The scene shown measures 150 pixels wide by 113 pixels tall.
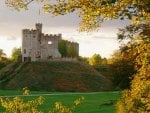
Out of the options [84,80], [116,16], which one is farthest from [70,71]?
[116,16]

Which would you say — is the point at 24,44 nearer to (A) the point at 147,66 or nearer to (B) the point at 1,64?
(B) the point at 1,64

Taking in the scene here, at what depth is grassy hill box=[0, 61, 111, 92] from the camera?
292 ft

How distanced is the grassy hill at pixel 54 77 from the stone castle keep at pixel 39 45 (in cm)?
632

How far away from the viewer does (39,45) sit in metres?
114

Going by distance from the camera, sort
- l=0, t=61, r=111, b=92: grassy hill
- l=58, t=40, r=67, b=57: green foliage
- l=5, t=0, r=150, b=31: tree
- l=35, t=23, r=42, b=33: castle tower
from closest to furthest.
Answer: l=5, t=0, r=150, b=31: tree
l=0, t=61, r=111, b=92: grassy hill
l=35, t=23, r=42, b=33: castle tower
l=58, t=40, r=67, b=57: green foliage

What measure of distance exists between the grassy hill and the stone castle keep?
6.32m

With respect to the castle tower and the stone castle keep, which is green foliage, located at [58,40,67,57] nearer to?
the stone castle keep

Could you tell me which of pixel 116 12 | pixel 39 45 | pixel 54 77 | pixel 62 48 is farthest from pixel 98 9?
pixel 62 48

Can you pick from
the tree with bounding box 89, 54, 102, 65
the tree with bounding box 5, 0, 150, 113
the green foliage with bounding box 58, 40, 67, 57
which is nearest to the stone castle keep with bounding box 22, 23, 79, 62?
the green foliage with bounding box 58, 40, 67, 57

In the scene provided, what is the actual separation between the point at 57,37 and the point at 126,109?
97.3 metres

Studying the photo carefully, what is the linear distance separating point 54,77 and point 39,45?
65.2 ft

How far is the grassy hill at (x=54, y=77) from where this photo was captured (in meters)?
89.0

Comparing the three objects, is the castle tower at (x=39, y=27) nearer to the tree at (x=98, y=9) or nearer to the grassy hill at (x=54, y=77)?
the grassy hill at (x=54, y=77)

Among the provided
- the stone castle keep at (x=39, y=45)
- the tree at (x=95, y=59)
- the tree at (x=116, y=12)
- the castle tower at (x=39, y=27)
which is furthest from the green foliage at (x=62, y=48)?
the tree at (x=116, y=12)
